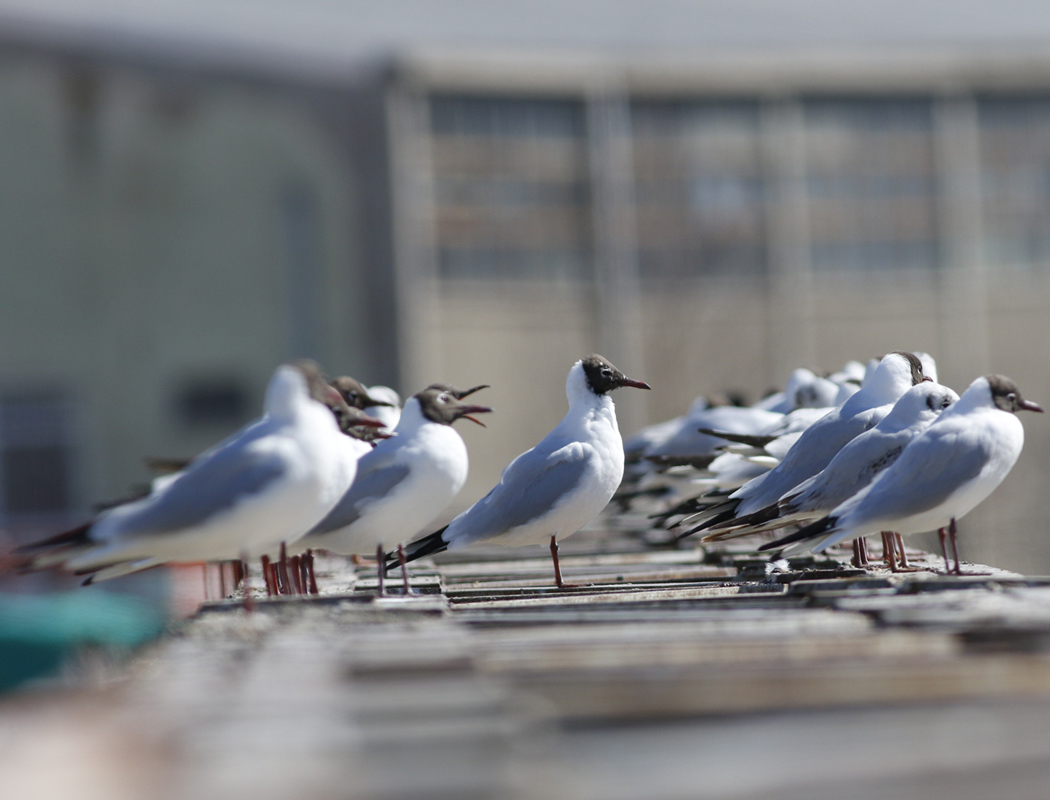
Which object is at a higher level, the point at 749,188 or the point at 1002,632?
the point at 749,188

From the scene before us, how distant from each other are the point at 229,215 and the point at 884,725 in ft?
95.9

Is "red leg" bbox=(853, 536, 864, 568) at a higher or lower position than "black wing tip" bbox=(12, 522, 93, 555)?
lower

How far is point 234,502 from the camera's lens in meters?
4.78

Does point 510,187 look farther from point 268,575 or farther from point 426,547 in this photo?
point 268,575

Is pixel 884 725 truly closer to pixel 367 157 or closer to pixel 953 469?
pixel 953 469

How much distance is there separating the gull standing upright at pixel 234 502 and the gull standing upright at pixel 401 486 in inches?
24.8

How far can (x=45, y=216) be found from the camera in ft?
98.1

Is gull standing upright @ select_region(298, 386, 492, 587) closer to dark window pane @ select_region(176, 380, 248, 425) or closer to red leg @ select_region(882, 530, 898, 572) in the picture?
red leg @ select_region(882, 530, 898, 572)

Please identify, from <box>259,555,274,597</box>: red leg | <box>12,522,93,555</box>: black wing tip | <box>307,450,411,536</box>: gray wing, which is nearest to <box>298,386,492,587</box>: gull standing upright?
<box>307,450,411,536</box>: gray wing

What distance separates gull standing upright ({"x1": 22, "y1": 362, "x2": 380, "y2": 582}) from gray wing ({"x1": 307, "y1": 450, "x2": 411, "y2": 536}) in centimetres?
Result: 61

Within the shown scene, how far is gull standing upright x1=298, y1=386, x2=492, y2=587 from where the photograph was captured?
18.6 feet

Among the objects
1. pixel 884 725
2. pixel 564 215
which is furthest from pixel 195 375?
pixel 884 725

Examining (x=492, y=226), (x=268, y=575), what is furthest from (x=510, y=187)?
(x=268, y=575)

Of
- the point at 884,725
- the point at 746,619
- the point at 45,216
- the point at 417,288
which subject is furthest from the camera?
the point at 417,288
